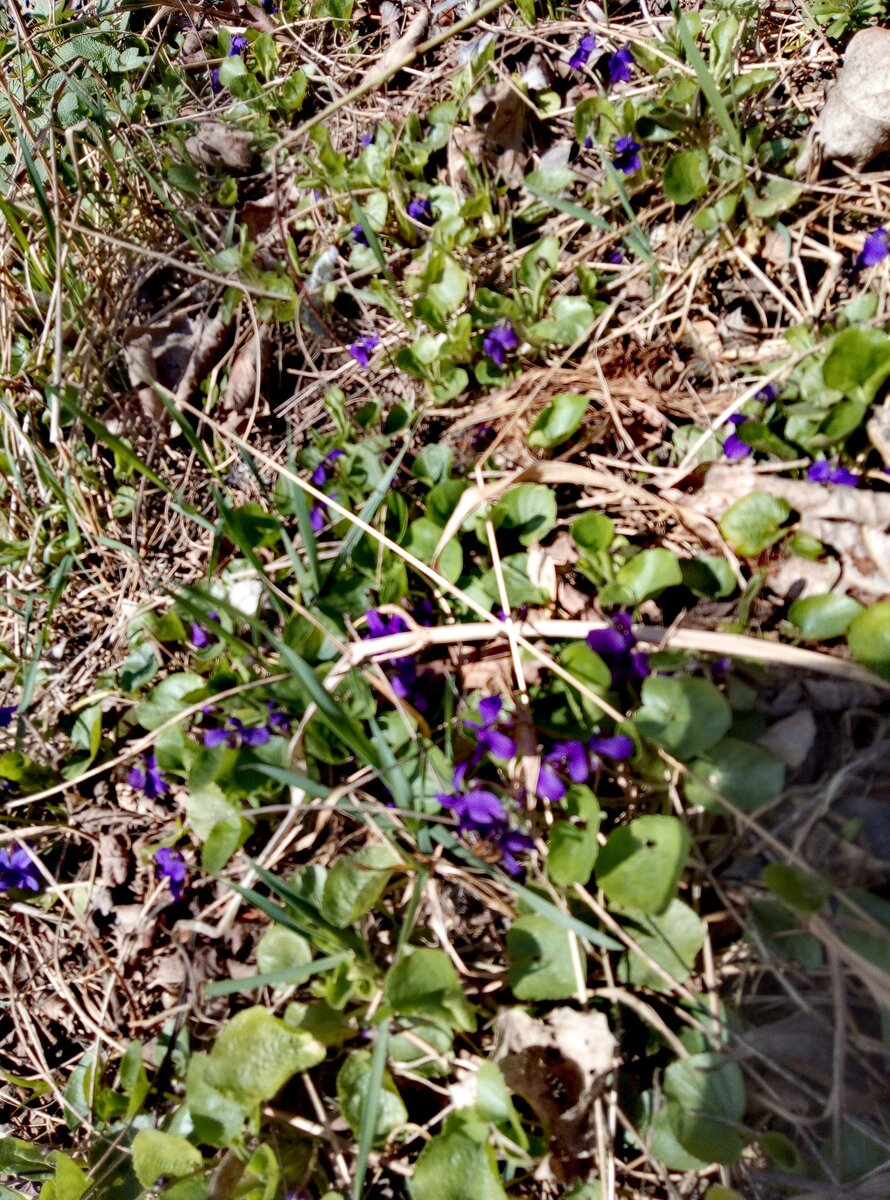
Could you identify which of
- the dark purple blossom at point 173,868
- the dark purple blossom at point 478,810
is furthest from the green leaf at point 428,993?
the dark purple blossom at point 173,868

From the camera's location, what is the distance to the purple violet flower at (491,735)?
4.68ft

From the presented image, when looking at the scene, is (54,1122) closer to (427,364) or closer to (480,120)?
(427,364)

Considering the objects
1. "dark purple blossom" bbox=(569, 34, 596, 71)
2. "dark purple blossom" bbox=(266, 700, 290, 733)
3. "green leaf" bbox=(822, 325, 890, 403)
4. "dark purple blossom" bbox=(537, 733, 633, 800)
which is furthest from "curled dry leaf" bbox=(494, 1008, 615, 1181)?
"dark purple blossom" bbox=(569, 34, 596, 71)

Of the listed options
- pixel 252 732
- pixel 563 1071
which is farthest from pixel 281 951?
pixel 563 1071

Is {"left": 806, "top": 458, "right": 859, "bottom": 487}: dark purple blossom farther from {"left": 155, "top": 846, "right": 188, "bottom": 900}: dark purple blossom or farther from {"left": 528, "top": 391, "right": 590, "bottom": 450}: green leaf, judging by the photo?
{"left": 155, "top": 846, "right": 188, "bottom": 900}: dark purple blossom

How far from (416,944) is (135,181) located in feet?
7.65

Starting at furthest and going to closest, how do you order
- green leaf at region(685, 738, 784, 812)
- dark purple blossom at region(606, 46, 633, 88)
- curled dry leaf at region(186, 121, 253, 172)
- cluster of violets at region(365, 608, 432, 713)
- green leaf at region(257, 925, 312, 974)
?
curled dry leaf at region(186, 121, 253, 172) → dark purple blossom at region(606, 46, 633, 88) → cluster of violets at region(365, 608, 432, 713) → green leaf at region(257, 925, 312, 974) → green leaf at region(685, 738, 784, 812)

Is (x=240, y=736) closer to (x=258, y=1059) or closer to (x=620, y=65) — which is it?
(x=258, y=1059)

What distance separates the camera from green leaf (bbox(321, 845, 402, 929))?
1.41m

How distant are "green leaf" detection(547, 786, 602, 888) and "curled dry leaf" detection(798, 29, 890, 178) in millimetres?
1427

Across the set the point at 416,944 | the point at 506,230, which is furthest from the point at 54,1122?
the point at 506,230

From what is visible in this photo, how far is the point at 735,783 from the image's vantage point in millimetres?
1285

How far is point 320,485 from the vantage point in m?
1.89

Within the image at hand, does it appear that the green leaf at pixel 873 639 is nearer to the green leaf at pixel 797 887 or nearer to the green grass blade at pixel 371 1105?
the green leaf at pixel 797 887
